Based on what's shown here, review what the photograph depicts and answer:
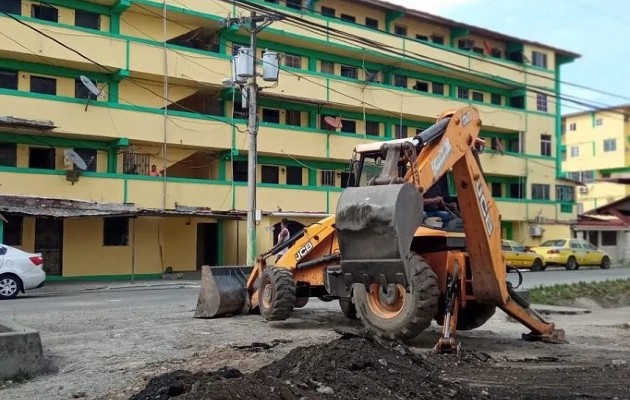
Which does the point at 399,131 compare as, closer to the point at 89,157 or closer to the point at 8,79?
the point at 89,157

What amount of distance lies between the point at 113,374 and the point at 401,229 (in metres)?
3.82

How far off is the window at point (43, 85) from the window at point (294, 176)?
1247 centimetres

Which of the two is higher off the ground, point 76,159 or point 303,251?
point 76,159

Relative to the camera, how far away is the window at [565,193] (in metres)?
49.8

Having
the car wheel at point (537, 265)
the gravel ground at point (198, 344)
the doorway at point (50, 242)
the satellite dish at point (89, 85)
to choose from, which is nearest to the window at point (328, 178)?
the car wheel at point (537, 265)

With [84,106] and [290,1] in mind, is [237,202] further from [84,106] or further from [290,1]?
[290,1]

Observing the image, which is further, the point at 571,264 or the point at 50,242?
the point at 571,264

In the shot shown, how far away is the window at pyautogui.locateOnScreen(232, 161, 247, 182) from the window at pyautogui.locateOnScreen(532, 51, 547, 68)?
25.2m

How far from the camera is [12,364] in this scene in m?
7.68

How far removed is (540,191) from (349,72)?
17.4 metres

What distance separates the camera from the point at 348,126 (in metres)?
39.5

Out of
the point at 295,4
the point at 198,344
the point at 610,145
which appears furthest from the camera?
the point at 610,145

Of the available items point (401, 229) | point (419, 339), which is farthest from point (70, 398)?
point (419, 339)

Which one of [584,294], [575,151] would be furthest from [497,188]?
[575,151]
